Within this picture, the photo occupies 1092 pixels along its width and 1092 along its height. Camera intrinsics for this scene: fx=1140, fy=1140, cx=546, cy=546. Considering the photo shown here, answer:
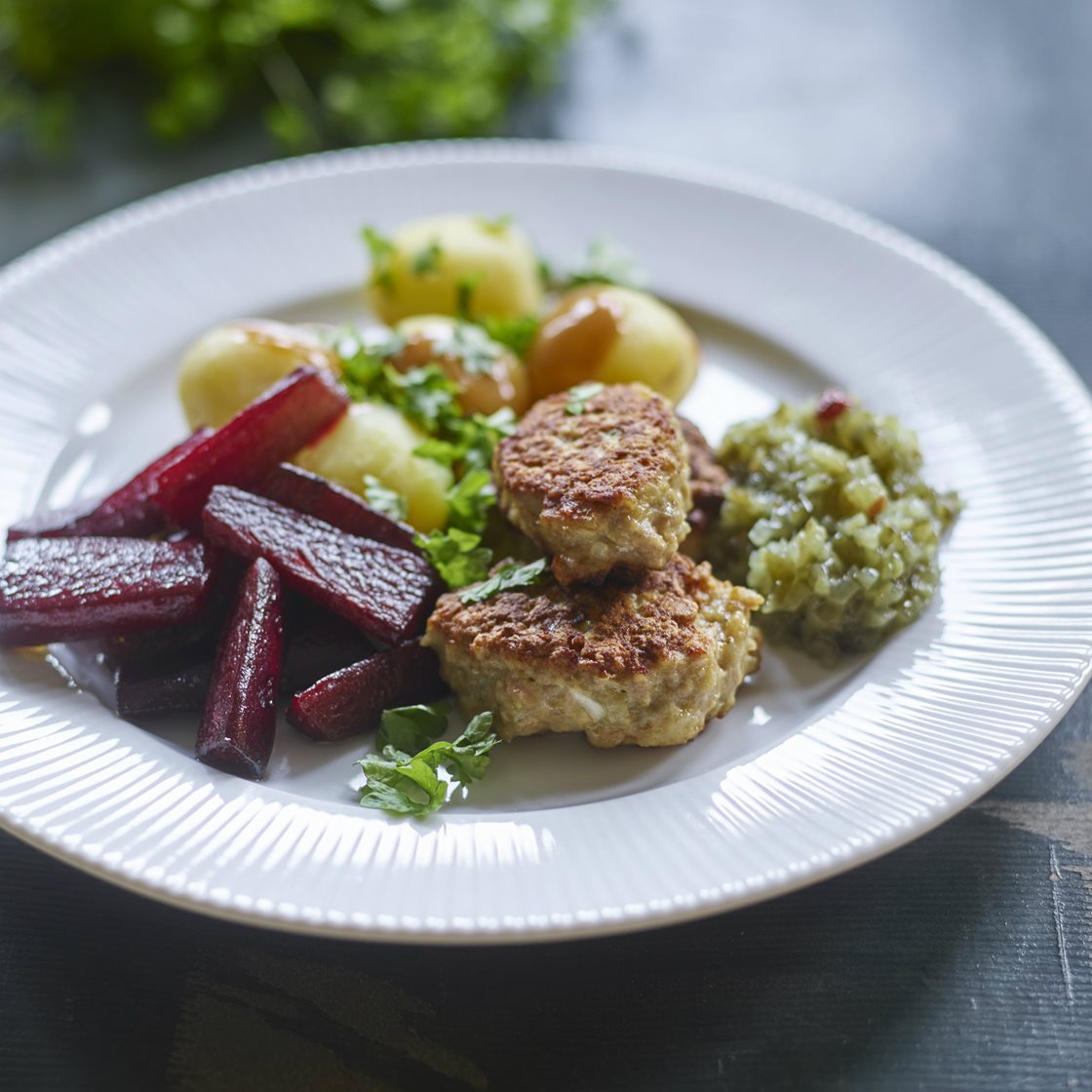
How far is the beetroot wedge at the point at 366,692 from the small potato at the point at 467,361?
1.11 meters

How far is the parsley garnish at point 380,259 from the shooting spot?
14.4 ft

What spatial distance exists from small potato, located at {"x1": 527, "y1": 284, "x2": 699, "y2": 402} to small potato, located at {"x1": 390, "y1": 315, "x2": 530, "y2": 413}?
148 millimetres

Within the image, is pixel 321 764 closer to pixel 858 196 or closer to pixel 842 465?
pixel 842 465

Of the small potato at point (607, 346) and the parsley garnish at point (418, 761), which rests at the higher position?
the small potato at point (607, 346)

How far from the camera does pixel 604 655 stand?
2.85 meters

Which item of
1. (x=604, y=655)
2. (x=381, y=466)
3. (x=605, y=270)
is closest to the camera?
(x=604, y=655)

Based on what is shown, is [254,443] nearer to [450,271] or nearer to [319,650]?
[319,650]

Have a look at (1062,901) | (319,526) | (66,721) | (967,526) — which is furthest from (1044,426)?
(66,721)

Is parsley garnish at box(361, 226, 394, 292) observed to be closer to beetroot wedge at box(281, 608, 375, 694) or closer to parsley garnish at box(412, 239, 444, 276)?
parsley garnish at box(412, 239, 444, 276)


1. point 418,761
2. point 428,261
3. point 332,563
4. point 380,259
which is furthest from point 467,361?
point 418,761

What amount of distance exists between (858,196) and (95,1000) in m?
4.97

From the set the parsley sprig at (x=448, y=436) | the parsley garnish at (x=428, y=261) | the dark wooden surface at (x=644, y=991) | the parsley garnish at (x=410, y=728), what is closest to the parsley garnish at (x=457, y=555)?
the parsley sprig at (x=448, y=436)

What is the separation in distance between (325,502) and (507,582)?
647mm

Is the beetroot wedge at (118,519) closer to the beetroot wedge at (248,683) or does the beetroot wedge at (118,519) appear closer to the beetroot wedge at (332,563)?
the beetroot wedge at (332,563)
